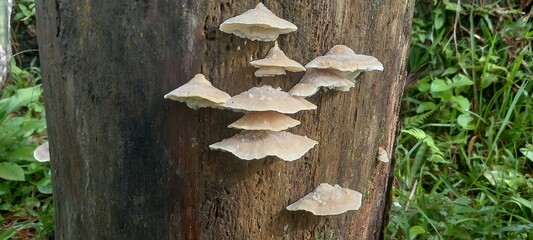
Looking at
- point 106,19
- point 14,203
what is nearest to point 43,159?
point 106,19

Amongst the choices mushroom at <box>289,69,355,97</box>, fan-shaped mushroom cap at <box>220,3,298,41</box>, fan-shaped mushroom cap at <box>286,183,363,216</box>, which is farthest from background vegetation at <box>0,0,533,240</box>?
fan-shaped mushroom cap at <box>220,3,298,41</box>

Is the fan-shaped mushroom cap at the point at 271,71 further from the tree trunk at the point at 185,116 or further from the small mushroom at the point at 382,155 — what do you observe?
the small mushroom at the point at 382,155

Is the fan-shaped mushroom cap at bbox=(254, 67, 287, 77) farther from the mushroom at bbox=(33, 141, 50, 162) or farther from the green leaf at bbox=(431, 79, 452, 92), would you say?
the green leaf at bbox=(431, 79, 452, 92)

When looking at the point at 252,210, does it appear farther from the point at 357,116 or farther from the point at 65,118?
the point at 65,118

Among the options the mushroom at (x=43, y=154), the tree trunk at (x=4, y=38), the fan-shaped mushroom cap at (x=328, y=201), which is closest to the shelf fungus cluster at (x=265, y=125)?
the fan-shaped mushroom cap at (x=328, y=201)

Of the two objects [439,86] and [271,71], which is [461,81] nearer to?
[439,86]

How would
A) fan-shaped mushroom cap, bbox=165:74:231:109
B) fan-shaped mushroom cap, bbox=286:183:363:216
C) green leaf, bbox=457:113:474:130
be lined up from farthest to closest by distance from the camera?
green leaf, bbox=457:113:474:130 → fan-shaped mushroom cap, bbox=286:183:363:216 → fan-shaped mushroom cap, bbox=165:74:231:109
